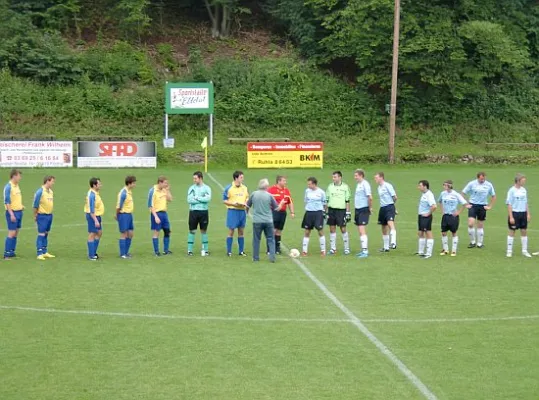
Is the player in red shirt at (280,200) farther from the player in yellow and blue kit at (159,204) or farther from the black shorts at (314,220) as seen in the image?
the player in yellow and blue kit at (159,204)

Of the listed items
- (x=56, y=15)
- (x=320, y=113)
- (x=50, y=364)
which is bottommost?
(x=50, y=364)

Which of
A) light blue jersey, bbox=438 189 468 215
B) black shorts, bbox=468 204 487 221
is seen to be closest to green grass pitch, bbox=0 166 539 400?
black shorts, bbox=468 204 487 221

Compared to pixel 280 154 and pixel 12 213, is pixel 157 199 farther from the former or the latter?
pixel 280 154

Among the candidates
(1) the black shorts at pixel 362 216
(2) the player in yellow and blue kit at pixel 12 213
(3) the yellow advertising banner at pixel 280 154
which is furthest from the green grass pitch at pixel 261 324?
(3) the yellow advertising banner at pixel 280 154

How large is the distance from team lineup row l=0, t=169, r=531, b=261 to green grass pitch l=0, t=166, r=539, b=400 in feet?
1.54

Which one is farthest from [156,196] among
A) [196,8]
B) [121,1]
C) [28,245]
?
[196,8]

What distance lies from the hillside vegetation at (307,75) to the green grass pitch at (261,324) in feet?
90.6

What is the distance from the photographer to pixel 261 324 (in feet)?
50.5

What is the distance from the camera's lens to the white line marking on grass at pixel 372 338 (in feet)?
39.3

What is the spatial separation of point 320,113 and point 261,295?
126 feet

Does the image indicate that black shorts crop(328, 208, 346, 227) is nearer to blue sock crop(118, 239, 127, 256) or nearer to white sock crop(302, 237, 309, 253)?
white sock crop(302, 237, 309, 253)

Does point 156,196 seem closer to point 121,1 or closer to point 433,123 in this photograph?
point 433,123

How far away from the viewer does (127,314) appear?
16.1 meters

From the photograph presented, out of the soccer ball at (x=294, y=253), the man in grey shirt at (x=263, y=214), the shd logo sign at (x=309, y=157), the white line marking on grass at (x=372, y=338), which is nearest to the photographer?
the white line marking on grass at (x=372, y=338)
